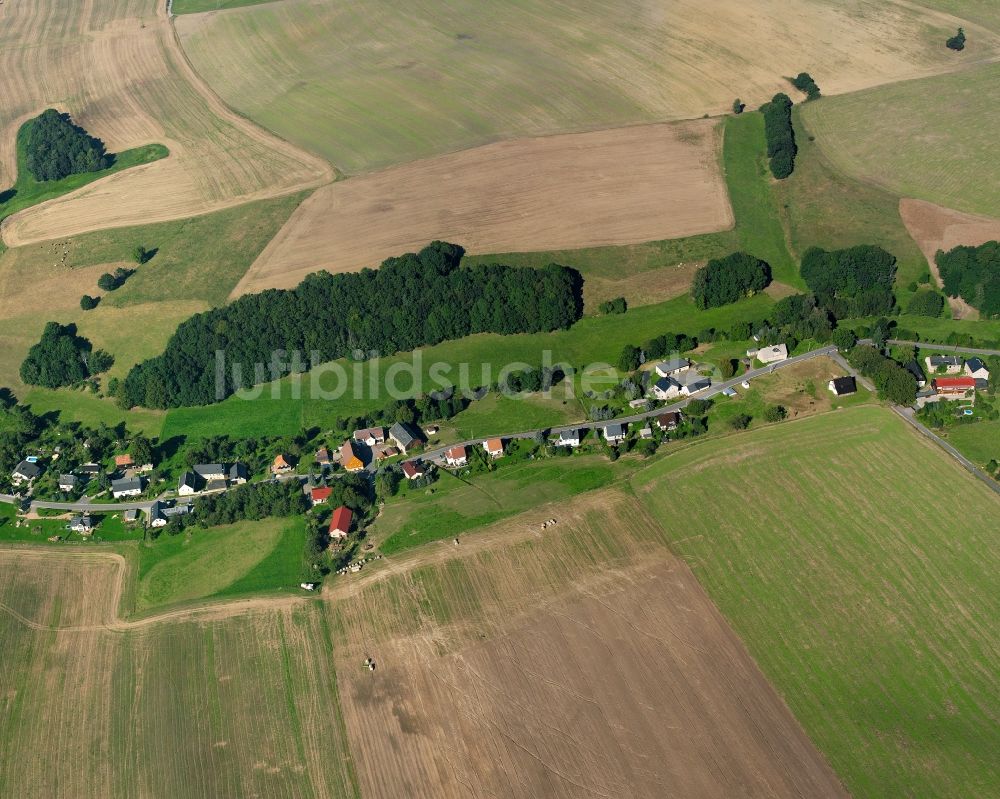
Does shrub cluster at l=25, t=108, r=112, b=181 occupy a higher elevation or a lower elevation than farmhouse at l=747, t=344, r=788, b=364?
higher

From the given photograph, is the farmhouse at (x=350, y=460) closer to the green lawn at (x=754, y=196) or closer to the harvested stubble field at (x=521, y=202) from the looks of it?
the harvested stubble field at (x=521, y=202)

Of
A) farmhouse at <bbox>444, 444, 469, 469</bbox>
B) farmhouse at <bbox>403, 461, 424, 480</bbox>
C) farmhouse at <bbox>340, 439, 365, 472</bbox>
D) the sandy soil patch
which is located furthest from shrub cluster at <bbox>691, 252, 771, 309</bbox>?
farmhouse at <bbox>340, 439, 365, 472</bbox>

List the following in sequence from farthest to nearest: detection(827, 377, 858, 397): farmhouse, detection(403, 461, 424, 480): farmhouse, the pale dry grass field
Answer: detection(827, 377, 858, 397): farmhouse → detection(403, 461, 424, 480): farmhouse → the pale dry grass field

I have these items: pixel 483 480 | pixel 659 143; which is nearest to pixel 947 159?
pixel 659 143

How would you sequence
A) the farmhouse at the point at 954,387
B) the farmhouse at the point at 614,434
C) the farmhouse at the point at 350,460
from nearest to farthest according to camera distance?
the farmhouse at the point at 614,434
the farmhouse at the point at 350,460
the farmhouse at the point at 954,387

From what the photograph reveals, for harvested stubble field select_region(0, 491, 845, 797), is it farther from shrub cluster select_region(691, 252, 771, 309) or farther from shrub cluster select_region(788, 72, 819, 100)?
shrub cluster select_region(788, 72, 819, 100)

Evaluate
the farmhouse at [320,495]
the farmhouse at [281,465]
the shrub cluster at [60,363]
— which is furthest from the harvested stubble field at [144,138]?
the farmhouse at [320,495]

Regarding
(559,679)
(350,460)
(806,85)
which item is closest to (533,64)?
(806,85)
